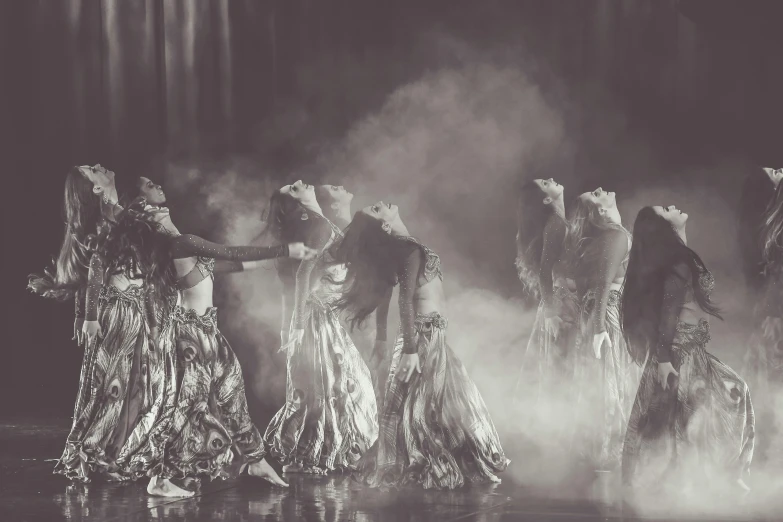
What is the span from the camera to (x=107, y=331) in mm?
6281

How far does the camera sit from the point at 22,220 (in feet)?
30.0

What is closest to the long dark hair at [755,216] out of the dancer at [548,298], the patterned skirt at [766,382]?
the patterned skirt at [766,382]

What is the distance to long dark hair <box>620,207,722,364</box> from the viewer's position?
4.98m

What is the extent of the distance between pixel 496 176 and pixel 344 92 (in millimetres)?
1308

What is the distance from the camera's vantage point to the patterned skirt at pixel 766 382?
6090mm

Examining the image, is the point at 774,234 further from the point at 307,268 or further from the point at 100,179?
the point at 100,179

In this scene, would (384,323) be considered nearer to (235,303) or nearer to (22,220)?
(235,303)

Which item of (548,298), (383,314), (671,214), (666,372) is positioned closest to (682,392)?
(666,372)

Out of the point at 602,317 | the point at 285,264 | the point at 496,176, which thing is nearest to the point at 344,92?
the point at 496,176

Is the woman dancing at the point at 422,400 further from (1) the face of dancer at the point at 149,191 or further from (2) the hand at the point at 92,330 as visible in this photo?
(2) the hand at the point at 92,330

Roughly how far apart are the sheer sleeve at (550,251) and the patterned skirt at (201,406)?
80.0 inches

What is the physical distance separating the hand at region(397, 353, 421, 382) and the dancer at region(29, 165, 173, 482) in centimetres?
133

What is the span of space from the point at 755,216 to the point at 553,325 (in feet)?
4.44

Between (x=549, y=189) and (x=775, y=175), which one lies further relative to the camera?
(x=549, y=189)
